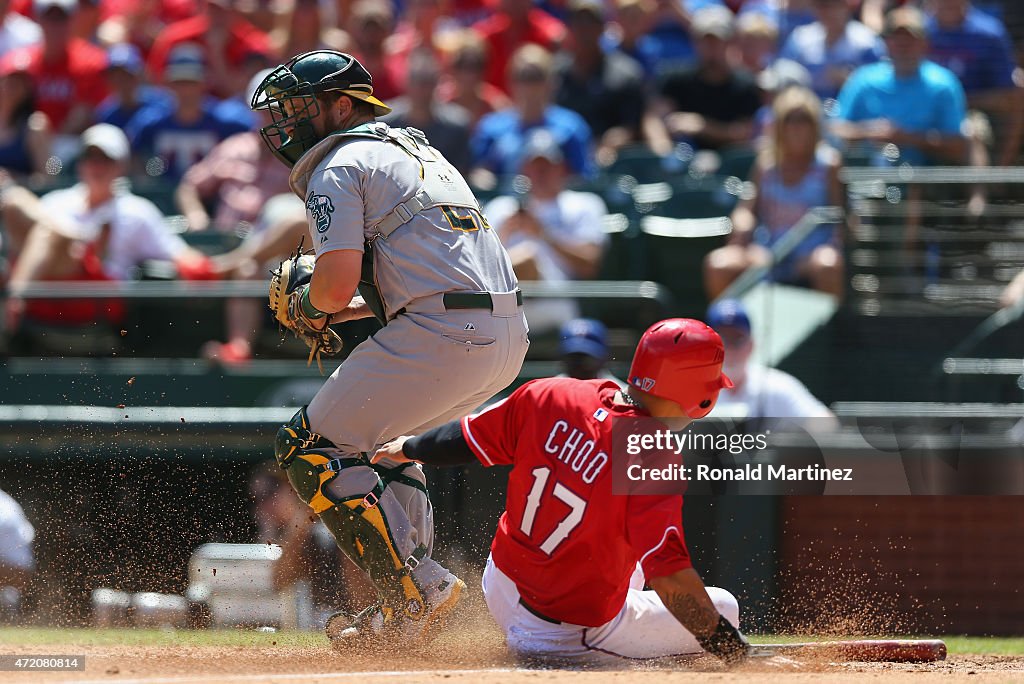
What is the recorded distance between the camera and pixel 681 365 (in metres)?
4.39

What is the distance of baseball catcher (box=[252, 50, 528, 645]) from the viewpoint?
14.7 feet

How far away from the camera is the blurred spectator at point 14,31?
10345mm

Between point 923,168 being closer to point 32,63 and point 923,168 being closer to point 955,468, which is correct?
point 955,468

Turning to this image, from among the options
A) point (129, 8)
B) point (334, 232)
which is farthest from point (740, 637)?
point (129, 8)

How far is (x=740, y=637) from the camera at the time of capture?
4.34 meters

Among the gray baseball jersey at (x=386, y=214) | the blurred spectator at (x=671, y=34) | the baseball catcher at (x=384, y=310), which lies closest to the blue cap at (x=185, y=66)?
the blurred spectator at (x=671, y=34)

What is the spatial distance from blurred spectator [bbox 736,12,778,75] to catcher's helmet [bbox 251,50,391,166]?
203 inches

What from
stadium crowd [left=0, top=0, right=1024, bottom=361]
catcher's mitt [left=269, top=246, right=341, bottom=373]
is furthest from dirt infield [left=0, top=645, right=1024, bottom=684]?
stadium crowd [left=0, top=0, right=1024, bottom=361]

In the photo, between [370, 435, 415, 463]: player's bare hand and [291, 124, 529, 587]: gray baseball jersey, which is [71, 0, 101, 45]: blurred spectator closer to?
[291, 124, 529, 587]: gray baseball jersey

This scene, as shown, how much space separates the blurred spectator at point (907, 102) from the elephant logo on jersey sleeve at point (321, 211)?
358cm

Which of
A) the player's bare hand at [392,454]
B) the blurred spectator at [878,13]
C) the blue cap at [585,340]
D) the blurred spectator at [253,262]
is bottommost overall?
the blurred spectator at [253,262]

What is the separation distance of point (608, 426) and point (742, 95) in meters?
5.16

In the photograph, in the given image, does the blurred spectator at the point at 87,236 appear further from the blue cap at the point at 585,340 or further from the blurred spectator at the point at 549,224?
the blue cap at the point at 585,340

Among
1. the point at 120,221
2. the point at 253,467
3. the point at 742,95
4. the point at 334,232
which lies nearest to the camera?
the point at 334,232
